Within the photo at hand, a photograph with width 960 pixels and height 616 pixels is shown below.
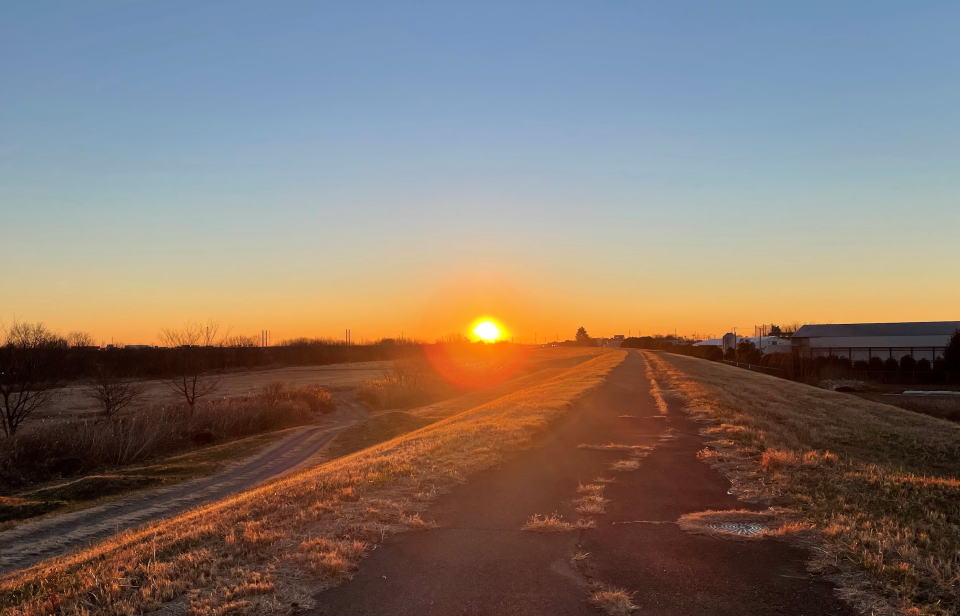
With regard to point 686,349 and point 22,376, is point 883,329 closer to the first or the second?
point 686,349

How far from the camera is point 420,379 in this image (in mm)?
57594

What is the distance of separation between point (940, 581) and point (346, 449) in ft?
78.5

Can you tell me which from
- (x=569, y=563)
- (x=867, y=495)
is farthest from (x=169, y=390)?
(x=867, y=495)

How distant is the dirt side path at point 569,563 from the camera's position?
5074 mm

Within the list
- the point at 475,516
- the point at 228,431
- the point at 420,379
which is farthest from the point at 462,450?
the point at 420,379

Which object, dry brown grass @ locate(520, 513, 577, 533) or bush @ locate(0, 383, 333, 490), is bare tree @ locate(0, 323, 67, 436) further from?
dry brown grass @ locate(520, 513, 577, 533)

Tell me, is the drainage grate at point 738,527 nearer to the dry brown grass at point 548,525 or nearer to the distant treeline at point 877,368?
the dry brown grass at point 548,525

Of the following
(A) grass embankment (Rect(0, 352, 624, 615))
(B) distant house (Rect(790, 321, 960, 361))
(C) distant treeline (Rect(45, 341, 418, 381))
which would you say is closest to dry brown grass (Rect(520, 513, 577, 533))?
(A) grass embankment (Rect(0, 352, 624, 615))

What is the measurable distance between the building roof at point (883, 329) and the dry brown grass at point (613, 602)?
10554 cm

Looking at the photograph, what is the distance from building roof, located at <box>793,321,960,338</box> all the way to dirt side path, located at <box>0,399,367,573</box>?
307 feet

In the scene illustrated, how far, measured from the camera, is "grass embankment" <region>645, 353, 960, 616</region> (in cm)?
A: 511

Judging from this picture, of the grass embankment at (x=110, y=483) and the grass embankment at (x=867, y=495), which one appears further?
the grass embankment at (x=110, y=483)

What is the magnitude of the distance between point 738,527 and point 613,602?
9.16 feet

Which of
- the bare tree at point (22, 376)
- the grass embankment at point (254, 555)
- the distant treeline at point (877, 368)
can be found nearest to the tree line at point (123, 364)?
the bare tree at point (22, 376)
